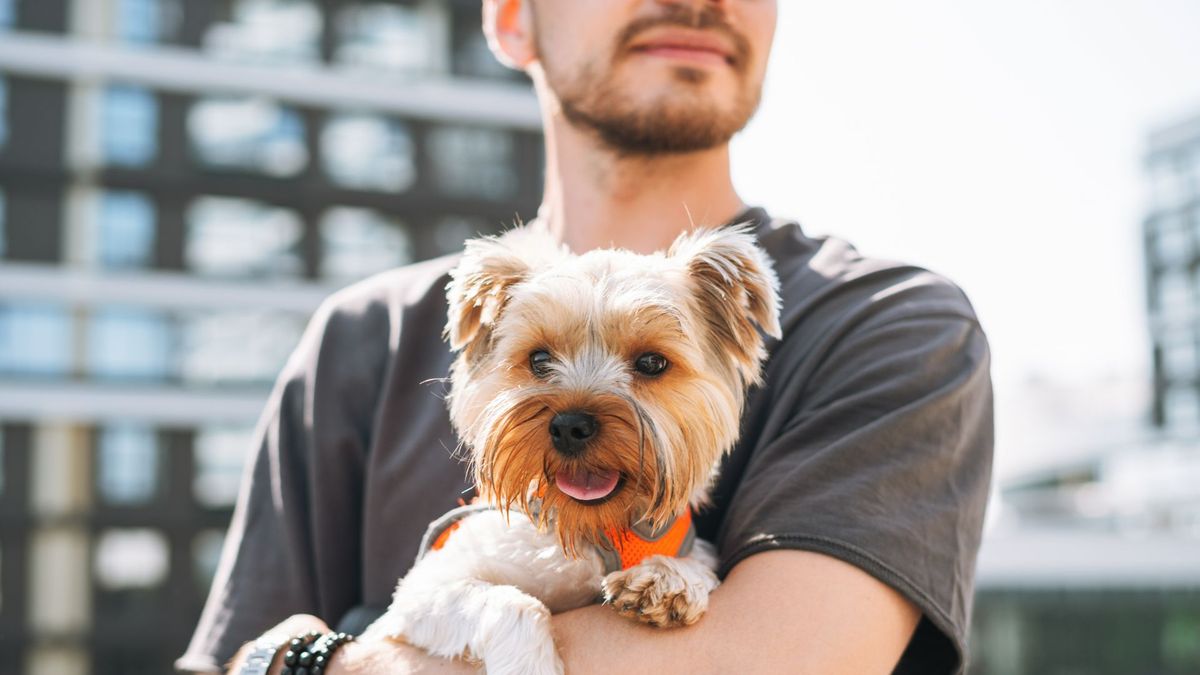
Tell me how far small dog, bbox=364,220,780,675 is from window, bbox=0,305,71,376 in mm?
37549

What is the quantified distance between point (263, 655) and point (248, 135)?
38608 millimetres

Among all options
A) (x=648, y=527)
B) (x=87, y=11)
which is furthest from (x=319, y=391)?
(x=87, y=11)

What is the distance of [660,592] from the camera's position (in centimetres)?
254

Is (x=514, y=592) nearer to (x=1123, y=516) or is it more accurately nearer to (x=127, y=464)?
(x=127, y=464)

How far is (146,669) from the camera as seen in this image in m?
37.8

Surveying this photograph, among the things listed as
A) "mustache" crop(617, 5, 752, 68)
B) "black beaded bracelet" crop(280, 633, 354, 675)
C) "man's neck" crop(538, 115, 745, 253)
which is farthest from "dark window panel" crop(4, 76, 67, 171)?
"black beaded bracelet" crop(280, 633, 354, 675)

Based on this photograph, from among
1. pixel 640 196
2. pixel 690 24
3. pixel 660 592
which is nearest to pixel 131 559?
pixel 640 196

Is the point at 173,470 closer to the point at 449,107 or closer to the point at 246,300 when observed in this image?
the point at 246,300

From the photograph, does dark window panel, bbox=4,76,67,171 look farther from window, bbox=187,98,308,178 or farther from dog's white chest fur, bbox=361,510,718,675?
dog's white chest fur, bbox=361,510,718,675

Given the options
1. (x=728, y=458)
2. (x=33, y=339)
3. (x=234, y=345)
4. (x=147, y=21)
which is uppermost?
(x=147, y=21)

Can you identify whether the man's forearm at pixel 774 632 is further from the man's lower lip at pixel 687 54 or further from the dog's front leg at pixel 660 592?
the man's lower lip at pixel 687 54

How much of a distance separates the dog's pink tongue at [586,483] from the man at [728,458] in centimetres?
31

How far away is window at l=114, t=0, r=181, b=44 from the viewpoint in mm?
37719

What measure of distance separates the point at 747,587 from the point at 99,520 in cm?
3997
